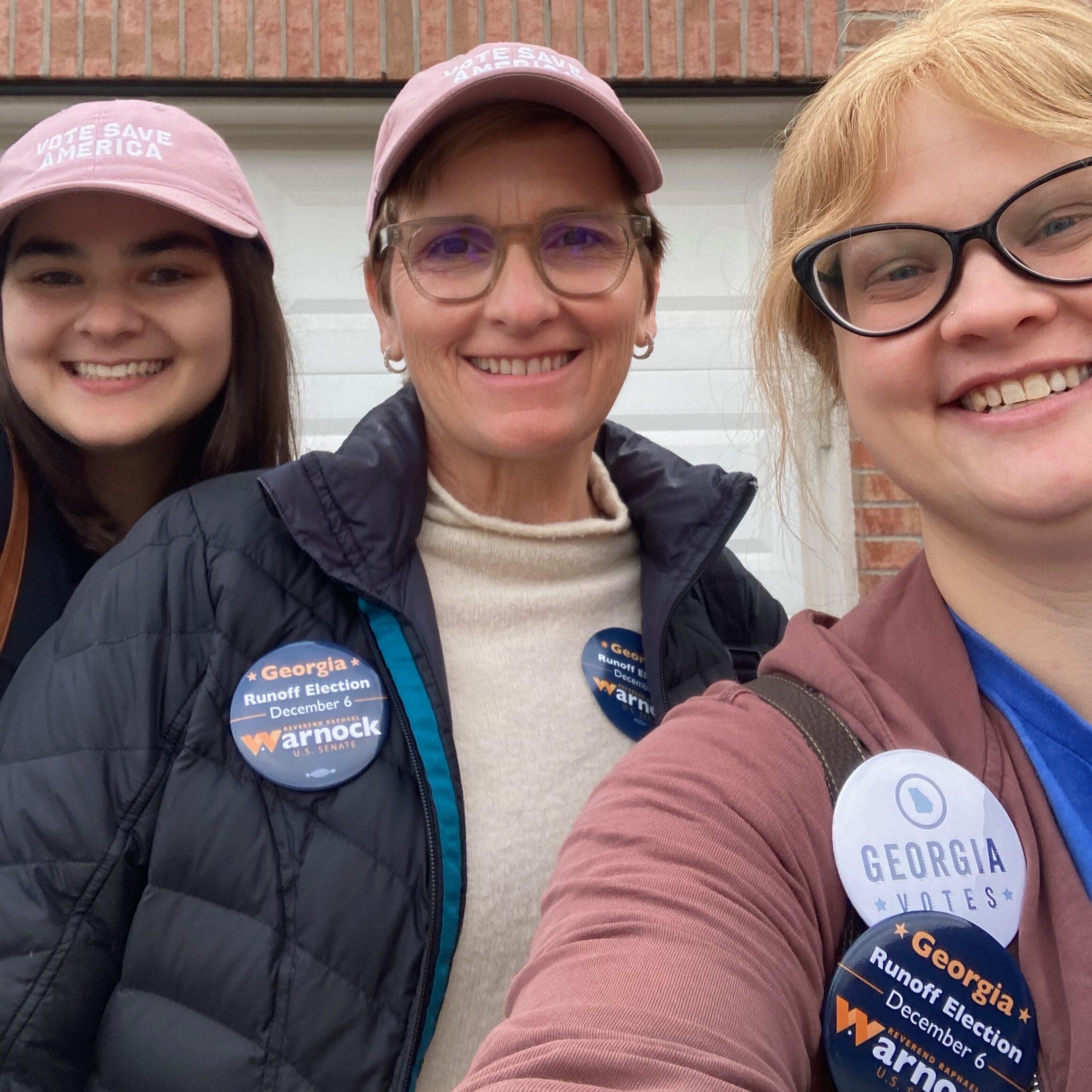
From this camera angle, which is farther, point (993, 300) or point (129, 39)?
point (129, 39)

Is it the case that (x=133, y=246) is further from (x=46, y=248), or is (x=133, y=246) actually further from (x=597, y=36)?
(x=597, y=36)

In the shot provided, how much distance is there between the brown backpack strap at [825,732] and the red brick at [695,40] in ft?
7.95

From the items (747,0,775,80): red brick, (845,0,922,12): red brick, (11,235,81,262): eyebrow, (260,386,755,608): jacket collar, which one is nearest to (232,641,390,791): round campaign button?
(260,386,755,608): jacket collar

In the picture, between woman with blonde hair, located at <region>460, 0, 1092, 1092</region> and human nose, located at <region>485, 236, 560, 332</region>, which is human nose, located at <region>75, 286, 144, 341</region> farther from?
woman with blonde hair, located at <region>460, 0, 1092, 1092</region>

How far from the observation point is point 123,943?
48.9 inches

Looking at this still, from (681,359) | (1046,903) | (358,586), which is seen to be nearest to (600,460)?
(358,586)

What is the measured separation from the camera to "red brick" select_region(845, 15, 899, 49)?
122 inches

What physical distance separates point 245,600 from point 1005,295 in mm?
898

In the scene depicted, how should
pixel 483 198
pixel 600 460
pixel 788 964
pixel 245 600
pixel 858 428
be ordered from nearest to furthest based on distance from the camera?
pixel 788 964, pixel 858 428, pixel 245 600, pixel 483 198, pixel 600 460

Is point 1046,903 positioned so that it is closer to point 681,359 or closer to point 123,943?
point 123,943

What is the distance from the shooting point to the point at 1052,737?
3.50 ft

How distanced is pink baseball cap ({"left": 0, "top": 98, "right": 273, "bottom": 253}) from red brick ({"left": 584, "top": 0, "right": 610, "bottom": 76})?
1.54 meters

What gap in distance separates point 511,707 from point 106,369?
0.87m

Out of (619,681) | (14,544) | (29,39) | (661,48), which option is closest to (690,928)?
(619,681)
